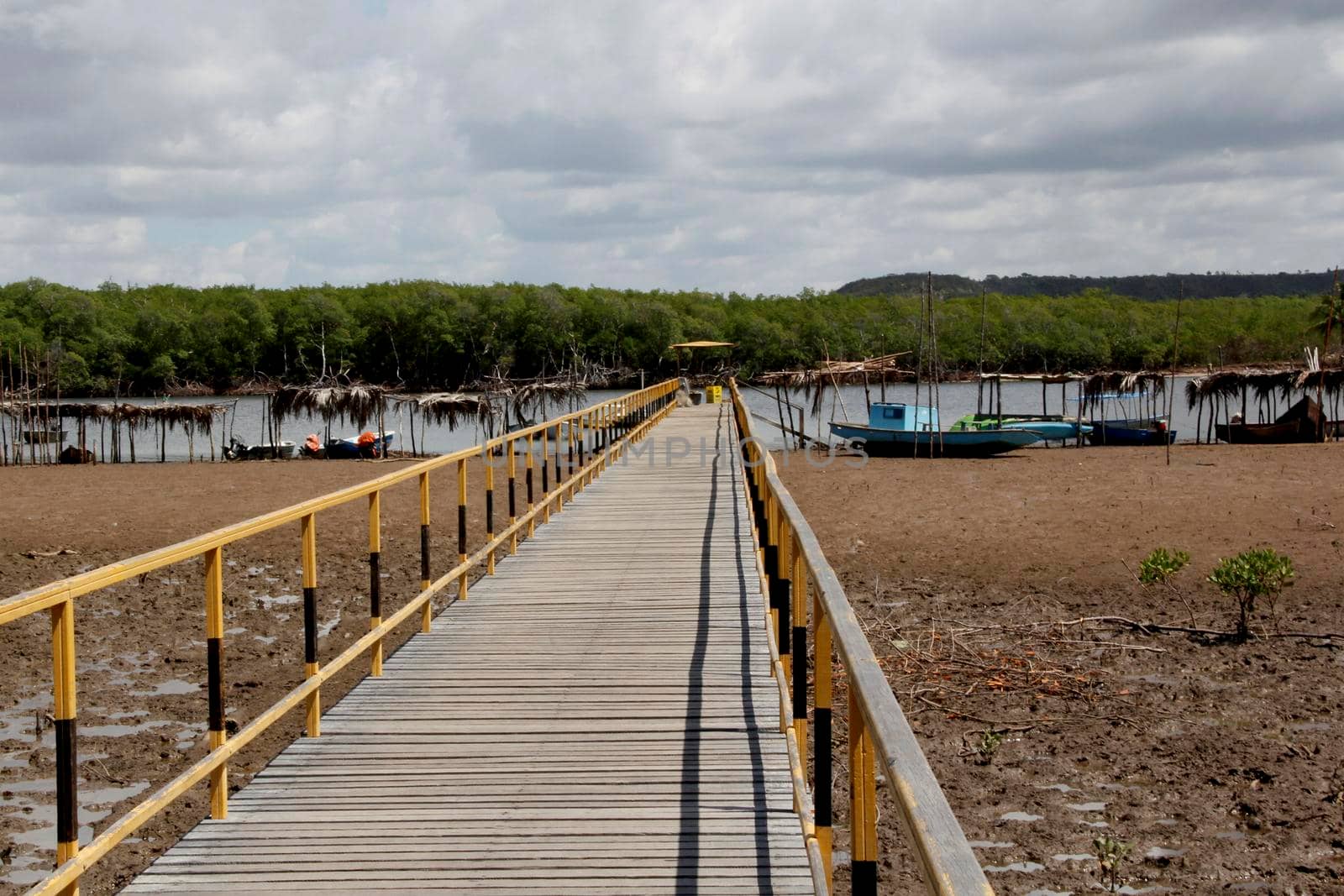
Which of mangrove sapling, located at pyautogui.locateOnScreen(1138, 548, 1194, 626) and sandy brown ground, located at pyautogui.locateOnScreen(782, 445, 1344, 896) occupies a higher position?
mangrove sapling, located at pyautogui.locateOnScreen(1138, 548, 1194, 626)

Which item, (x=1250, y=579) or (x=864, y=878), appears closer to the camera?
(x=864, y=878)

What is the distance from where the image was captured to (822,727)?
3.80 metres

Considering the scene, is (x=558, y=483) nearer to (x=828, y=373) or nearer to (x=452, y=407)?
(x=452, y=407)

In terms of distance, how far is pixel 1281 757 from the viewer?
27.0 ft

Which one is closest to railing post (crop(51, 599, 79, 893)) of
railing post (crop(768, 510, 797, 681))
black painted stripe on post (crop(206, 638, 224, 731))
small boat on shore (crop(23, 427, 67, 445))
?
black painted stripe on post (crop(206, 638, 224, 731))

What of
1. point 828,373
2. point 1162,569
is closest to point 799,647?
point 1162,569

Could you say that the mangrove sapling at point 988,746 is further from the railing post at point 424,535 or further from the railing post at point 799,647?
the railing post at point 799,647

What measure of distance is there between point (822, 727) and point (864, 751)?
1070mm

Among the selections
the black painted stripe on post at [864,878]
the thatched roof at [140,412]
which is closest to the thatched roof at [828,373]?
Result: the thatched roof at [140,412]

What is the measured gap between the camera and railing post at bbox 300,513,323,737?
528cm

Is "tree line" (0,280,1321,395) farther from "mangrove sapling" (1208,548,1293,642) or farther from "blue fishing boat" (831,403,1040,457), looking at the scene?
Result: "mangrove sapling" (1208,548,1293,642)

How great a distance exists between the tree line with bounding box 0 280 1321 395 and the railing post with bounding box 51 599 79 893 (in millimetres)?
83866

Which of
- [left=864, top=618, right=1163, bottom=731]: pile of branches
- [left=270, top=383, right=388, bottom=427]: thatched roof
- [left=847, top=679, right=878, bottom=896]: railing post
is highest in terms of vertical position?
[left=270, top=383, right=388, bottom=427]: thatched roof

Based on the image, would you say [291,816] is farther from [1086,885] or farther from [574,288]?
[574,288]
